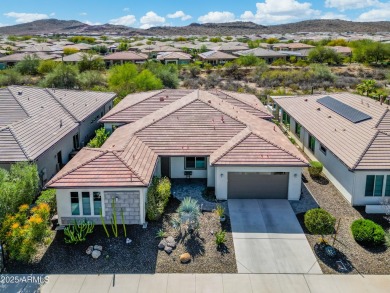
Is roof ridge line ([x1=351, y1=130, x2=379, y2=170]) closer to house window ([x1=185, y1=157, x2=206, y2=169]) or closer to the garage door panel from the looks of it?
the garage door panel

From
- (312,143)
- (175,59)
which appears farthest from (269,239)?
(175,59)

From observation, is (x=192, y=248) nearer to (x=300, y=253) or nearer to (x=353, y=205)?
(x=300, y=253)

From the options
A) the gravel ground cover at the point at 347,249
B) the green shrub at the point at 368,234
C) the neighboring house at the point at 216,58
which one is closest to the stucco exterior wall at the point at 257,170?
the gravel ground cover at the point at 347,249

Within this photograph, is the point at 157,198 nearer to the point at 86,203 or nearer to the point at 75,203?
the point at 86,203

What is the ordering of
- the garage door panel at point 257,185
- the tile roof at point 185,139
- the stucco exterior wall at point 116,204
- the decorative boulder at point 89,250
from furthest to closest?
the garage door panel at point 257,185
the tile roof at point 185,139
the stucco exterior wall at point 116,204
the decorative boulder at point 89,250

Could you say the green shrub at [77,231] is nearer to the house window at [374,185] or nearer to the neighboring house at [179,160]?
the neighboring house at [179,160]

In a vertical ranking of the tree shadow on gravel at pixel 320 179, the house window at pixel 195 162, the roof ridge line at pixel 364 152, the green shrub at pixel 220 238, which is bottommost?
the green shrub at pixel 220 238

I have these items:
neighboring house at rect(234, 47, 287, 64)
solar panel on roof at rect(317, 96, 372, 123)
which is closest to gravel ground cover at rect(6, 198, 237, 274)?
solar panel on roof at rect(317, 96, 372, 123)
